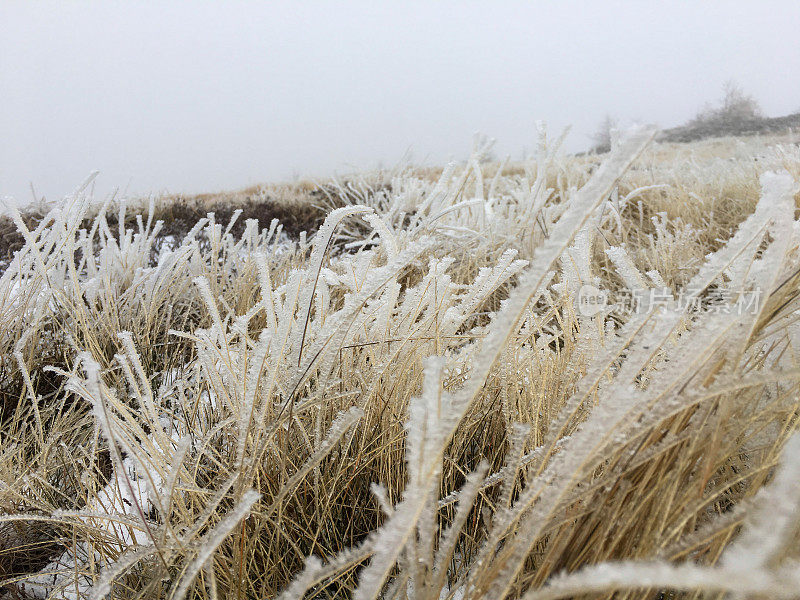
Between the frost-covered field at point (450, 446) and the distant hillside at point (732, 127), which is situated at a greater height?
the distant hillside at point (732, 127)

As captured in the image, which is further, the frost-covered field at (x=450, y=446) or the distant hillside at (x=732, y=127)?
the distant hillside at (x=732, y=127)

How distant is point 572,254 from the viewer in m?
0.88

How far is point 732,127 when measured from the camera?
22266mm

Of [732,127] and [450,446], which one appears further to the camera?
[732,127]

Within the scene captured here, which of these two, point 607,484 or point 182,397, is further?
point 182,397

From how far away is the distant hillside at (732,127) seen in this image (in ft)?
62.9

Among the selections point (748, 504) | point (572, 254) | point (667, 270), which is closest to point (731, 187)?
point (667, 270)

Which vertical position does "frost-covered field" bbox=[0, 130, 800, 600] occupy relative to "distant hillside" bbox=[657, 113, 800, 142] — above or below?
below

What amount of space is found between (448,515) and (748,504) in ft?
1.87

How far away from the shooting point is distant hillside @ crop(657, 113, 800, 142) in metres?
19.2

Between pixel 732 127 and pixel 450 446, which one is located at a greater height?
pixel 732 127

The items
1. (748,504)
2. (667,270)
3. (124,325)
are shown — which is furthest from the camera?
(667,270)

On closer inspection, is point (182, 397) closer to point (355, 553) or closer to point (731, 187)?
point (355, 553)

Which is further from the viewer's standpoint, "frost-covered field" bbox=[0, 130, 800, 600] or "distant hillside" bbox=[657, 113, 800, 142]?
"distant hillside" bbox=[657, 113, 800, 142]
